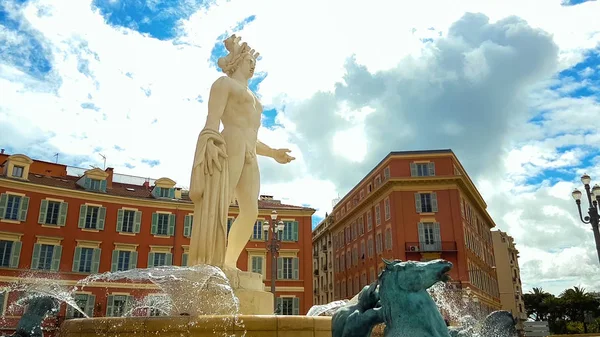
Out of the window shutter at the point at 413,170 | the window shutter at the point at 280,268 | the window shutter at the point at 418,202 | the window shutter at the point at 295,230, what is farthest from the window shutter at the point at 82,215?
the window shutter at the point at 413,170

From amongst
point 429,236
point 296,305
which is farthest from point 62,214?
point 429,236

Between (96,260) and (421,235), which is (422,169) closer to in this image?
(421,235)

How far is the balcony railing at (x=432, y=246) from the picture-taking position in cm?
3759

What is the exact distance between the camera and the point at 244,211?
762 centimetres

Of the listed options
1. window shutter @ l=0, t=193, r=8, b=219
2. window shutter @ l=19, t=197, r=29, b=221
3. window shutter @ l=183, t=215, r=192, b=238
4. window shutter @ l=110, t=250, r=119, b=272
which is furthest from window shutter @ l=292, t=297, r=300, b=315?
window shutter @ l=0, t=193, r=8, b=219

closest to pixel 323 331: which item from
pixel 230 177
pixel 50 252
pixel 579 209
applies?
pixel 230 177

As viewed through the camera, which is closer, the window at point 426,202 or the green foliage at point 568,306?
the window at point 426,202

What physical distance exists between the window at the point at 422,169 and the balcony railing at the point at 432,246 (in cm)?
588

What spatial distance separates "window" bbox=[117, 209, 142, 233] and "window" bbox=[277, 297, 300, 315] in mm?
12536

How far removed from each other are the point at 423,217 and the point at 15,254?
3042cm

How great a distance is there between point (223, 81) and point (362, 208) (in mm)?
41087

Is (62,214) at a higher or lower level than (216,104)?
higher

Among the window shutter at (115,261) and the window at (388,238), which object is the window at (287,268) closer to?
the window at (388,238)

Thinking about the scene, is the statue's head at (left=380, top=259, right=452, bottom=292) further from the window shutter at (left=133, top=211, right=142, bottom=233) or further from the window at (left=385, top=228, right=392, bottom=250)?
the window at (left=385, top=228, right=392, bottom=250)
